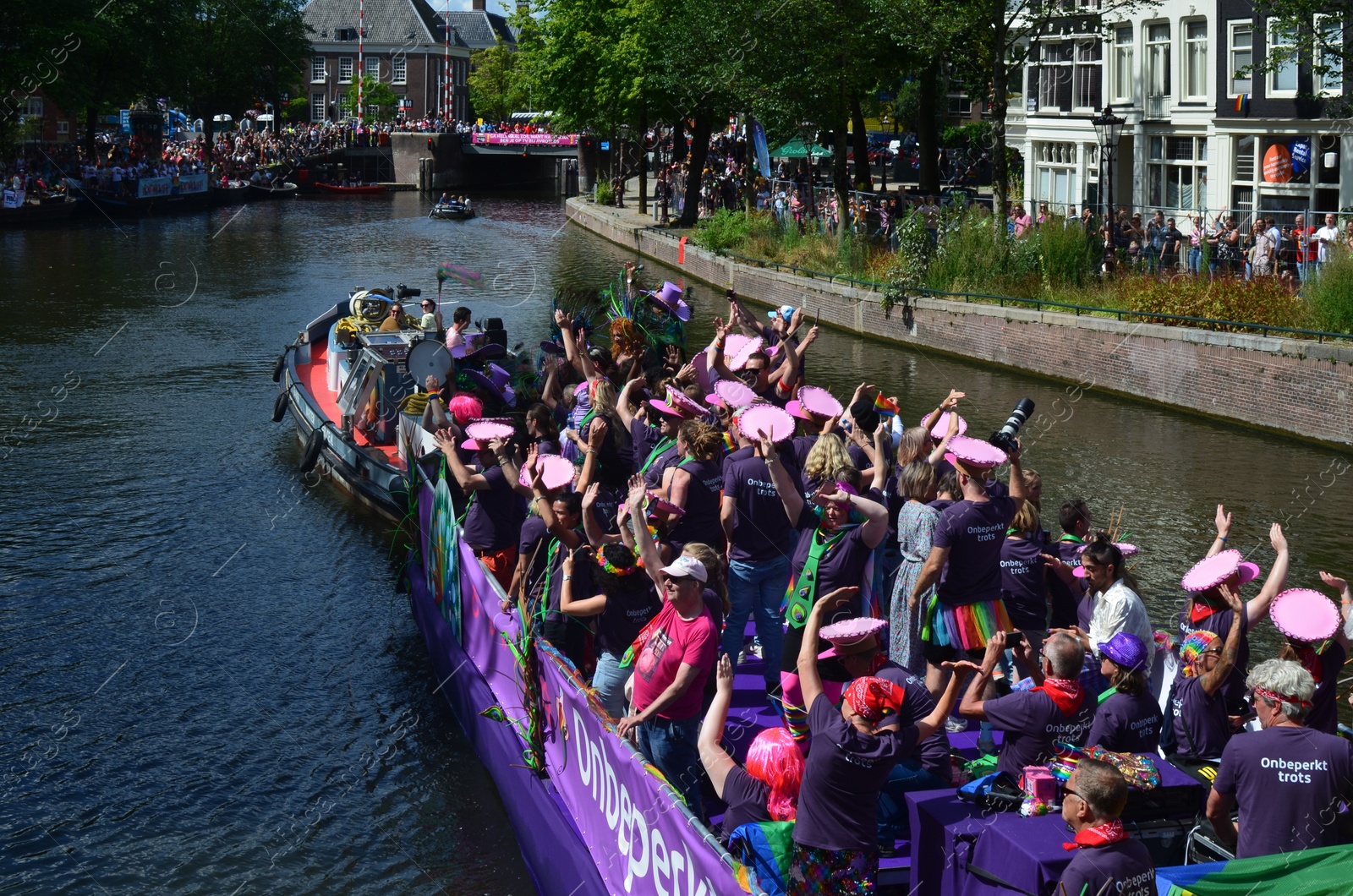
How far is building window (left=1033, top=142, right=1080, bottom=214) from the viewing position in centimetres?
4019

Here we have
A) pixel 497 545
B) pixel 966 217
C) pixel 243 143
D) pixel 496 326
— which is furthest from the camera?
pixel 243 143

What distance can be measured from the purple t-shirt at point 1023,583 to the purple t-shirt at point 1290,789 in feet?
8.82

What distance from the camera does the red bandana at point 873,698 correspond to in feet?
17.3

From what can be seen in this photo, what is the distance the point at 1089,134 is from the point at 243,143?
2062 inches

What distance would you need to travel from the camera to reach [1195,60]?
110 feet

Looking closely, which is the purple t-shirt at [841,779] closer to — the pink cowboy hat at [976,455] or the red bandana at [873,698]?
the red bandana at [873,698]

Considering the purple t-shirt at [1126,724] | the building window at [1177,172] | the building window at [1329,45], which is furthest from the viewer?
the building window at [1177,172]

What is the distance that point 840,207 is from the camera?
1352 inches

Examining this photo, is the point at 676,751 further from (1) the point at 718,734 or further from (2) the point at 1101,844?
(2) the point at 1101,844

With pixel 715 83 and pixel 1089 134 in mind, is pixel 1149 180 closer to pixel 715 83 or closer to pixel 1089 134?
pixel 1089 134

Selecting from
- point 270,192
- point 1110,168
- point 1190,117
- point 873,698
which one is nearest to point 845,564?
point 873,698

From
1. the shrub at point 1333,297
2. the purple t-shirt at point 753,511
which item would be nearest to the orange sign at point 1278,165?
the shrub at point 1333,297

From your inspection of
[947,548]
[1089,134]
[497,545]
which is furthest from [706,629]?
[1089,134]

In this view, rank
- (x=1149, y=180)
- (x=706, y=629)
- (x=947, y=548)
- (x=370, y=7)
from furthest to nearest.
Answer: (x=370, y=7) < (x=1149, y=180) < (x=947, y=548) < (x=706, y=629)
